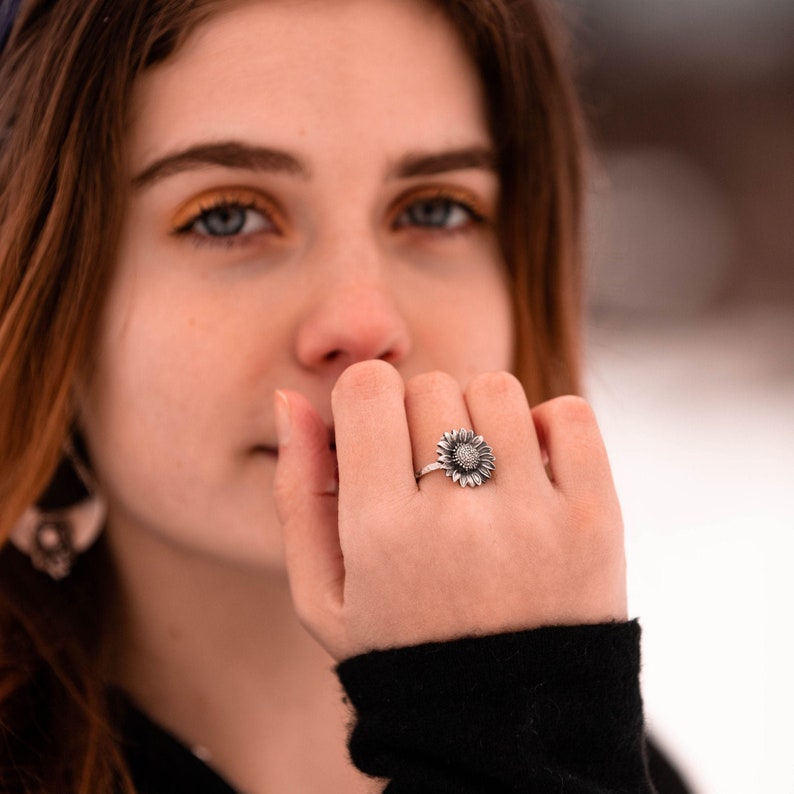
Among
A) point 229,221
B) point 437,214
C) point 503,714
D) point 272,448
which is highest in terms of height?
point 437,214

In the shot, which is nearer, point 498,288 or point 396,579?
point 396,579

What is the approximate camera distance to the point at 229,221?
115 cm

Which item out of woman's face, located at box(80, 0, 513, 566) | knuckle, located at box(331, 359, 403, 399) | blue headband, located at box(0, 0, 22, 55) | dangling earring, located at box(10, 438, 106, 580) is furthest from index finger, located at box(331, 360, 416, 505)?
blue headband, located at box(0, 0, 22, 55)

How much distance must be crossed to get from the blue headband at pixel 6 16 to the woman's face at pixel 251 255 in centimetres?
22

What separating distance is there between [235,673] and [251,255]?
1.85 feet

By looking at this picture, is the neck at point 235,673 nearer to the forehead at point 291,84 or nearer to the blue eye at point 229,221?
the blue eye at point 229,221

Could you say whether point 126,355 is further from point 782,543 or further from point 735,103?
point 735,103

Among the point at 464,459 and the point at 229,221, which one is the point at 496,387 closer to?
the point at 464,459

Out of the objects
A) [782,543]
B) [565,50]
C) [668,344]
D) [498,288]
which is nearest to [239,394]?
[498,288]

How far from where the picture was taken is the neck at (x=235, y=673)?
1278 mm

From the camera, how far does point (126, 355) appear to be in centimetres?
113

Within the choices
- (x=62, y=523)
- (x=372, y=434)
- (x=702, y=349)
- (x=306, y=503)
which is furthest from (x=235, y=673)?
(x=702, y=349)

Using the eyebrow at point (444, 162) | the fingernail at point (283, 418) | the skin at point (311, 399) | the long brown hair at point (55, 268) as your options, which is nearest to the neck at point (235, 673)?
the skin at point (311, 399)

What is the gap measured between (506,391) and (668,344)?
580cm
